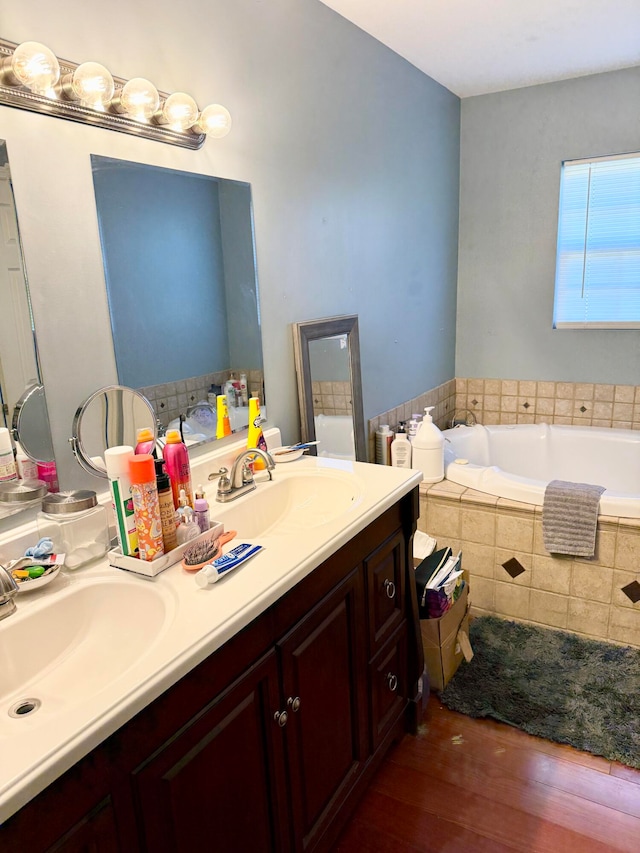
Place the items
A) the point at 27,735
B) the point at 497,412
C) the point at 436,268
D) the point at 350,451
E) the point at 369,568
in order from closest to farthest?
the point at 27,735 → the point at 369,568 → the point at 350,451 → the point at 436,268 → the point at 497,412

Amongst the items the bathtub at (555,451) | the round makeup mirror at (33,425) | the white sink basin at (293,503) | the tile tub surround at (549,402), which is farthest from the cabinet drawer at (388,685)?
the tile tub surround at (549,402)

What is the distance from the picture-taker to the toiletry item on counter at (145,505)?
4.08 ft

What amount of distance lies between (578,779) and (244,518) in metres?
1.28

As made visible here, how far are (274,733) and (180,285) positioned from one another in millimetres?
1163

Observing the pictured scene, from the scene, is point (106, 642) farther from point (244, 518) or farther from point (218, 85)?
point (218, 85)

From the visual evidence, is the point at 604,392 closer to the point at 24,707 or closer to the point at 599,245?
the point at 599,245

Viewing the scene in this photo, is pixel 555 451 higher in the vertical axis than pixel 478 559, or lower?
higher

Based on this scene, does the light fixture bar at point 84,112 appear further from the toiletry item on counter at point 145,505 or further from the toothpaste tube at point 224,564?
the toothpaste tube at point 224,564

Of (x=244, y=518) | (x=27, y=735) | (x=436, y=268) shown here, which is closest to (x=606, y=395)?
(x=436, y=268)

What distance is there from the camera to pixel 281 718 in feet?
4.18

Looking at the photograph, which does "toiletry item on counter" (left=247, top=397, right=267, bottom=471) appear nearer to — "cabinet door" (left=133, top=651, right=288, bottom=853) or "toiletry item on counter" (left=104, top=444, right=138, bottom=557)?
"toiletry item on counter" (left=104, top=444, right=138, bottom=557)

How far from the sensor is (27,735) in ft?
2.70

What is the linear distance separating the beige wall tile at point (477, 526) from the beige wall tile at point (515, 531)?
3 cm

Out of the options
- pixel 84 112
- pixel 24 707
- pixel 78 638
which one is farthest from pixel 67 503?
pixel 84 112
